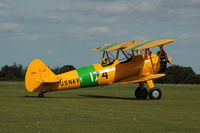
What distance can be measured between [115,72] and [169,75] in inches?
1487

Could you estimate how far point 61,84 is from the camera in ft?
76.5

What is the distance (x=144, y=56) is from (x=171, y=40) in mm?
1970

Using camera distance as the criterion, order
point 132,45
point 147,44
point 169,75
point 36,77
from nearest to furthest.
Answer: point 36,77 < point 147,44 < point 132,45 < point 169,75

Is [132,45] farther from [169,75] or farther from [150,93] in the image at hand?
[169,75]

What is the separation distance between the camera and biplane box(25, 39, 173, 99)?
23344 millimetres

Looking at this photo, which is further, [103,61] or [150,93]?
[103,61]

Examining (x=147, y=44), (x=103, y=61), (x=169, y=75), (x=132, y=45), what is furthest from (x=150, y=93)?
(x=169, y=75)

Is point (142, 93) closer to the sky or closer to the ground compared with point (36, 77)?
closer to the ground

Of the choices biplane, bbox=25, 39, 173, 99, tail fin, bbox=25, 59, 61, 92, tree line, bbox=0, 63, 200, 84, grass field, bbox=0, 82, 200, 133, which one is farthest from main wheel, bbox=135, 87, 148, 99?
tree line, bbox=0, 63, 200, 84

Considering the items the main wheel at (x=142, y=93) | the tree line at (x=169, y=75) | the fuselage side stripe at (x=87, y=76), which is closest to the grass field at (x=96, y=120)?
the fuselage side stripe at (x=87, y=76)

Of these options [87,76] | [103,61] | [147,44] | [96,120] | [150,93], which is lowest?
[96,120]

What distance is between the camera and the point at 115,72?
2448cm

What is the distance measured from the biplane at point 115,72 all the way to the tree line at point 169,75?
104 feet

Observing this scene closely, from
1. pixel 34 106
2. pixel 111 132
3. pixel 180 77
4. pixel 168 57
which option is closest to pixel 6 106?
pixel 34 106
